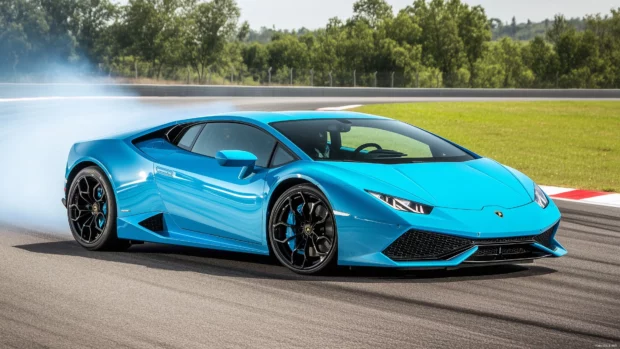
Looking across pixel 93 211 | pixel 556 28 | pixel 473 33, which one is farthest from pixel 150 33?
pixel 93 211

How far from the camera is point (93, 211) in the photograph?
798 cm

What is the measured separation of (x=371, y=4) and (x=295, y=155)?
12956cm

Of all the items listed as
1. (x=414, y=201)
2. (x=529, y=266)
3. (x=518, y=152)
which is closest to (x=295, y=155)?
(x=414, y=201)

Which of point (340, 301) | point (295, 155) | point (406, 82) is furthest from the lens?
point (406, 82)

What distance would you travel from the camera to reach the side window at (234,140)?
7129mm

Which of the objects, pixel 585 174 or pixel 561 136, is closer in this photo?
pixel 585 174

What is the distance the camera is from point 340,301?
19.1ft

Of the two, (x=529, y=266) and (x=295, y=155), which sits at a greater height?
(x=295, y=155)

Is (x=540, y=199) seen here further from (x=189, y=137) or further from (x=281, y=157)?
(x=189, y=137)

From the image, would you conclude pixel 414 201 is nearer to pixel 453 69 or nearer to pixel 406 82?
pixel 406 82

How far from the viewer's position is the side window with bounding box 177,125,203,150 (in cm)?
766

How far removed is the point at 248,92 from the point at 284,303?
44.8m

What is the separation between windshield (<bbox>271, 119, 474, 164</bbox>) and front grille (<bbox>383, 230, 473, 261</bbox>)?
A: 83cm

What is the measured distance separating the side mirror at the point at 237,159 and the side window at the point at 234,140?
0.15 meters
